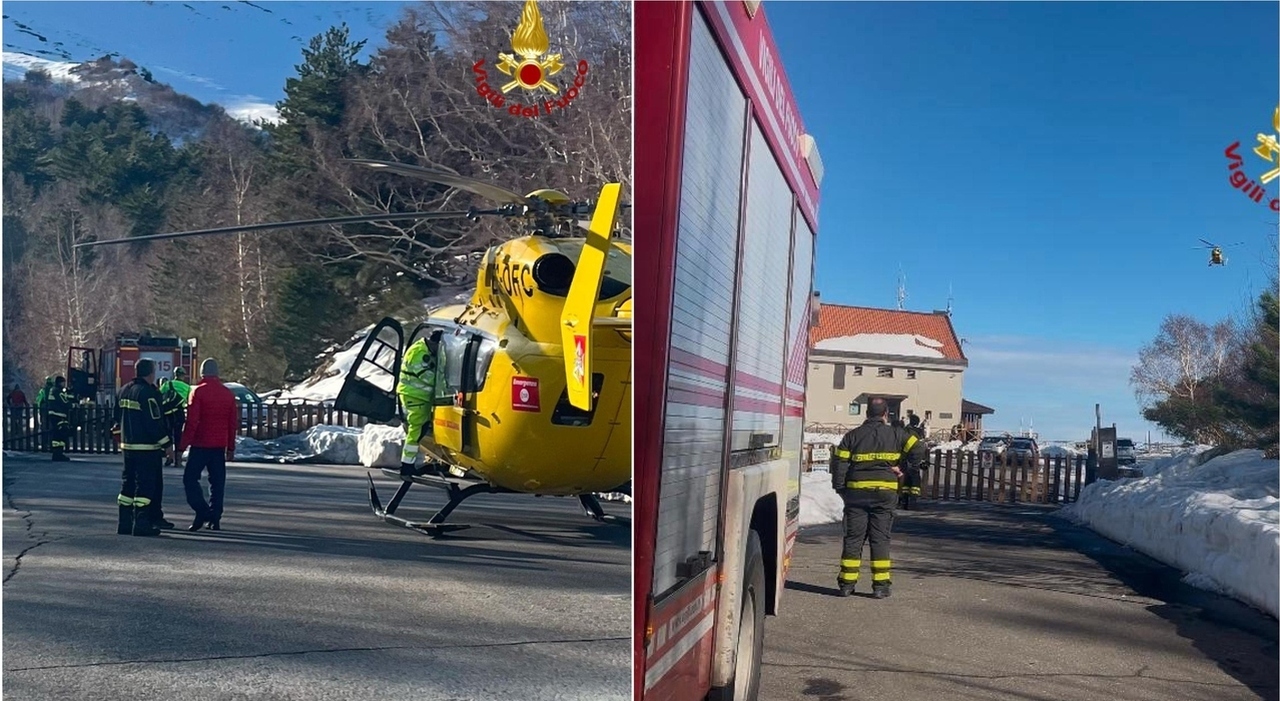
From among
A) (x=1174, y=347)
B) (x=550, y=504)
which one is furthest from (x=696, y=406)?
(x=1174, y=347)

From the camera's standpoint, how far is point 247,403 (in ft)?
9.04

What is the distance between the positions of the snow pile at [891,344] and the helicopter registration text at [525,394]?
43403 millimetres

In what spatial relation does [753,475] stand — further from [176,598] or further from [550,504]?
[176,598]

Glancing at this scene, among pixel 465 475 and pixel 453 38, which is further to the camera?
pixel 465 475

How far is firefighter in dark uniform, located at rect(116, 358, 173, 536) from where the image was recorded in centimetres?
264

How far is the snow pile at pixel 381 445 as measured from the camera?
2883 millimetres

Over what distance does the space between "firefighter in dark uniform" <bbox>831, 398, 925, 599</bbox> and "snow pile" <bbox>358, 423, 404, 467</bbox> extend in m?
6.52

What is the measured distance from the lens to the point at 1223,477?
1518 centimetres

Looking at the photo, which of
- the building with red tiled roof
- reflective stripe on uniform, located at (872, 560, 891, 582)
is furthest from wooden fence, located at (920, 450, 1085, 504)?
the building with red tiled roof

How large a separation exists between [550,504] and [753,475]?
1070mm

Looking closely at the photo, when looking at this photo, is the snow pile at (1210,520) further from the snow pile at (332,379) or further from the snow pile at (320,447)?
the snow pile at (332,379)

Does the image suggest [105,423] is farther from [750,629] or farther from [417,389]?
[750,629]

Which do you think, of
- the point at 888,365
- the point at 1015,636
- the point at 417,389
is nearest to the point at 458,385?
the point at 417,389

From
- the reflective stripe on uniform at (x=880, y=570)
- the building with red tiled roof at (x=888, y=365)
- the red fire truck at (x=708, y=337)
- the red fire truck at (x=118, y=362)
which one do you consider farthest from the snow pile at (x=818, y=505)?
the building with red tiled roof at (x=888, y=365)
